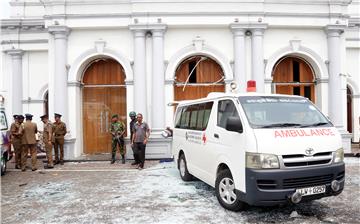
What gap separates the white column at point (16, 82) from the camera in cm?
1530

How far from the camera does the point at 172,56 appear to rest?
1206cm

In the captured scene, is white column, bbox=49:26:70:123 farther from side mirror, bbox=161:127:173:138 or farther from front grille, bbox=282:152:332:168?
front grille, bbox=282:152:332:168

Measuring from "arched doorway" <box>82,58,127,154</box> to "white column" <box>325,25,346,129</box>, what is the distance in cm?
876

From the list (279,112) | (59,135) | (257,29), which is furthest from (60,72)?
(279,112)

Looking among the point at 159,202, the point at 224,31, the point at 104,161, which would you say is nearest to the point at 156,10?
the point at 224,31

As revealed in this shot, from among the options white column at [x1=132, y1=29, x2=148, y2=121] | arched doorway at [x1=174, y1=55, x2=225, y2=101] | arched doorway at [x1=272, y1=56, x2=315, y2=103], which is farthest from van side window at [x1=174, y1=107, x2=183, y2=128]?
arched doorway at [x1=272, y1=56, x2=315, y2=103]

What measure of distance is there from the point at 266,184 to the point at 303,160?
27.6 inches

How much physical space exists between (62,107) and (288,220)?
9.71 metres

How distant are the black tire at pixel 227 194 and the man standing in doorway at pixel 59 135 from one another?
7243mm

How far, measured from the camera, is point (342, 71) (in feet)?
41.0

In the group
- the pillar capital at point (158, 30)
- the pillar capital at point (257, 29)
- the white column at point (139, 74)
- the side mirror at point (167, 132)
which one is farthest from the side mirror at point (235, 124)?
the pillar capital at point (257, 29)

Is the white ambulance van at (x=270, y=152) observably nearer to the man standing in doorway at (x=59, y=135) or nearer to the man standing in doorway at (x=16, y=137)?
the man standing in doorway at (x=59, y=135)

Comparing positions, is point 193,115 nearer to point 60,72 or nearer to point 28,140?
point 28,140

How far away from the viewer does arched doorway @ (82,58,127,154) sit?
12.9 m
